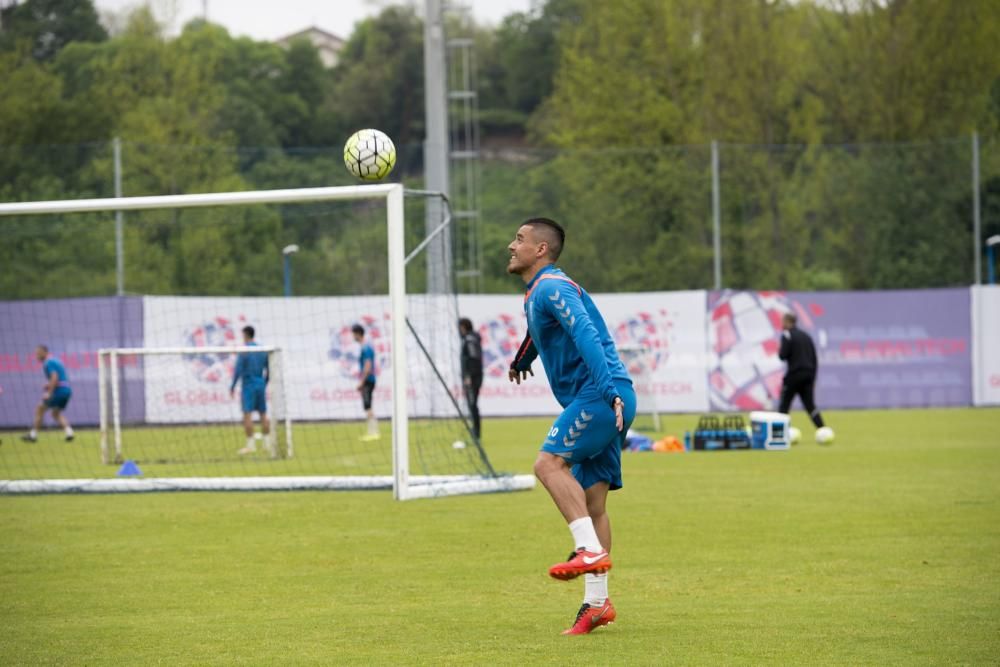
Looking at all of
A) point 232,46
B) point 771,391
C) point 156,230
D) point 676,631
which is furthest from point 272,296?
point 232,46

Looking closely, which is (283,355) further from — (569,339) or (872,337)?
(569,339)

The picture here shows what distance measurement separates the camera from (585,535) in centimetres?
757

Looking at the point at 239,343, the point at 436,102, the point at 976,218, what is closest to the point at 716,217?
the point at 976,218

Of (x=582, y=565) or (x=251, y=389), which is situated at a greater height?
(x=582, y=565)

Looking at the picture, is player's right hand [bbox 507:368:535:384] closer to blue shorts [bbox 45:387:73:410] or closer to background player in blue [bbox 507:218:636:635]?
background player in blue [bbox 507:218:636:635]

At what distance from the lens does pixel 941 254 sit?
3428 cm

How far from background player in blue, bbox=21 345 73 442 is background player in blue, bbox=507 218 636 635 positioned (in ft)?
64.8

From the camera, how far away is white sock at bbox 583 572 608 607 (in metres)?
7.75

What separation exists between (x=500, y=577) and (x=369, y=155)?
4.51m

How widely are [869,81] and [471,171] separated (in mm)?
15137

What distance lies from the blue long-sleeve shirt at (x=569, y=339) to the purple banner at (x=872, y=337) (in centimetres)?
2453

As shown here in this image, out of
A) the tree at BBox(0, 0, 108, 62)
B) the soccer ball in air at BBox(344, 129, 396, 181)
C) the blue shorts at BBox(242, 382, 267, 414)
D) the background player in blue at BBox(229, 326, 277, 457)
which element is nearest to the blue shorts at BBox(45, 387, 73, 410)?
the background player in blue at BBox(229, 326, 277, 457)

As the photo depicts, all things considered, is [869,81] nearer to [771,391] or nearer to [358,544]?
[771,391]

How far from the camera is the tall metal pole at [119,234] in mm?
30188
